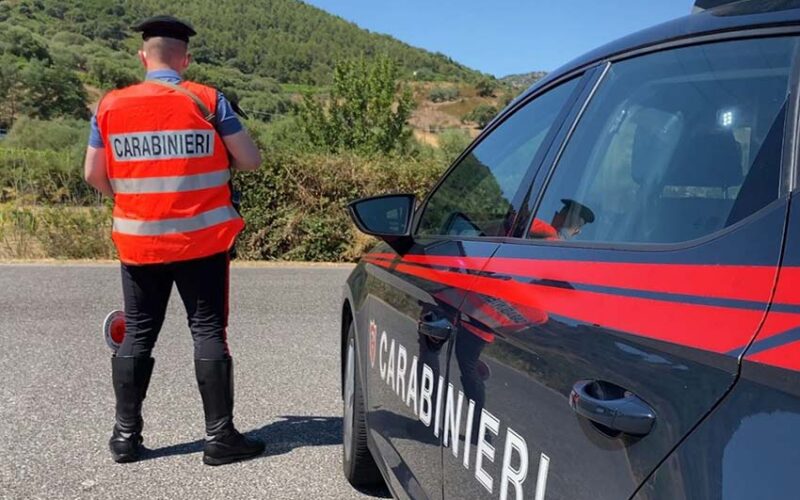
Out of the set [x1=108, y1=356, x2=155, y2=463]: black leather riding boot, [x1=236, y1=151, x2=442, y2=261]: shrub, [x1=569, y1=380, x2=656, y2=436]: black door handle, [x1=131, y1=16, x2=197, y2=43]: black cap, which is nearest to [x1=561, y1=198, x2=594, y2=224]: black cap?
[x1=569, y1=380, x2=656, y2=436]: black door handle

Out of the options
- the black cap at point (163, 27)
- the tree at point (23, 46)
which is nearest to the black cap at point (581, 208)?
the black cap at point (163, 27)

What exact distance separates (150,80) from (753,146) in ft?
9.48

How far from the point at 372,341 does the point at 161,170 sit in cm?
132

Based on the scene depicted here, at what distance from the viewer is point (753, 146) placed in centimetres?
121

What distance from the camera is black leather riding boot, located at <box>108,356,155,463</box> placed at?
3.50 metres

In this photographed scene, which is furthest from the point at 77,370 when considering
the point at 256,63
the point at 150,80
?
the point at 256,63

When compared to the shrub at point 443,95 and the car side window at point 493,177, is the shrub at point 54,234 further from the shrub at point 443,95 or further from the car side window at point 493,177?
the shrub at point 443,95

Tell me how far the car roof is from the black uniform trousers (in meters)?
2.18

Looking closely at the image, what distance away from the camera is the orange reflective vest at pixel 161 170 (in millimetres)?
3244

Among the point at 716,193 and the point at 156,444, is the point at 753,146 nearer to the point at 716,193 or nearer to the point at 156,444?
the point at 716,193

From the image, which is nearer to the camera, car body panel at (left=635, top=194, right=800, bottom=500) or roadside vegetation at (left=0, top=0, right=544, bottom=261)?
car body panel at (left=635, top=194, right=800, bottom=500)

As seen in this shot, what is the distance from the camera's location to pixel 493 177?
228 cm

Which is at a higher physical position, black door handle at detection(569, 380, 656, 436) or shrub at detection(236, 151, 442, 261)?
black door handle at detection(569, 380, 656, 436)

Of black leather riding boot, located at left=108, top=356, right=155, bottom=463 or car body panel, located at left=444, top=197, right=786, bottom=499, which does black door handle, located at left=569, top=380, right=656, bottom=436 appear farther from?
black leather riding boot, located at left=108, top=356, right=155, bottom=463
